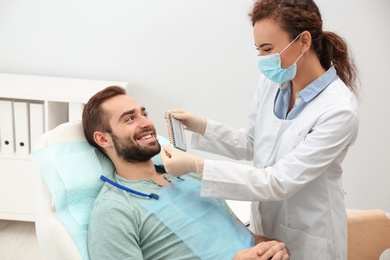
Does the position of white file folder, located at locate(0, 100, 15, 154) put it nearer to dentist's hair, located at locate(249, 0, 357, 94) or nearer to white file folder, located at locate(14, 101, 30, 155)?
white file folder, located at locate(14, 101, 30, 155)

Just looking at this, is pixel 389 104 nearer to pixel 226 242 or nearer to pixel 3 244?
pixel 226 242

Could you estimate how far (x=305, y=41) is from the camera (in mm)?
1643

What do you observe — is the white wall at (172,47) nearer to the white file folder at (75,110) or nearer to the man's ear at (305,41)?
the white file folder at (75,110)

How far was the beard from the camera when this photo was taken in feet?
5.94

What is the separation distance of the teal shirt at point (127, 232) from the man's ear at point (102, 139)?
0.17 m

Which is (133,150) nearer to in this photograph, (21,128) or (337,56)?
(337,56)

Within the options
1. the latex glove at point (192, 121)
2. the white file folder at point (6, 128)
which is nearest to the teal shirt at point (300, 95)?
the latex glove at point (192, 121)

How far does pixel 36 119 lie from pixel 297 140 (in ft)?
4.96

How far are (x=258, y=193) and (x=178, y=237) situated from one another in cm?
29

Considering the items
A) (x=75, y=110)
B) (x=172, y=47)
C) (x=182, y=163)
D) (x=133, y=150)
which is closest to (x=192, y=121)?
(x=133, y=150)

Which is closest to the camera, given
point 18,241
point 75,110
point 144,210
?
point 144,210

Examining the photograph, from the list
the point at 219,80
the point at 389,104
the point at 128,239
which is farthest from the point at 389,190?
the point at 128,239

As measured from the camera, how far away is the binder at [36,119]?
269 cm

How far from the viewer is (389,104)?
297 centimetres
